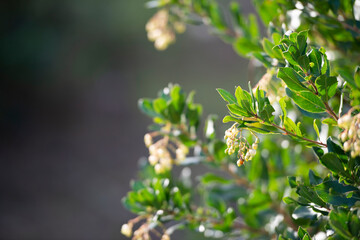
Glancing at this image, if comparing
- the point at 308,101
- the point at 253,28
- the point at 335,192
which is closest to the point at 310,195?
the point at 335,192

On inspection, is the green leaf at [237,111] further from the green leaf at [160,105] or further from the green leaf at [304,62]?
the green leaf at [160,105]

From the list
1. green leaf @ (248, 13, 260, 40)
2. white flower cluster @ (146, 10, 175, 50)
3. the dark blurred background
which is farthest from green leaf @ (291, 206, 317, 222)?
the dark blurred background

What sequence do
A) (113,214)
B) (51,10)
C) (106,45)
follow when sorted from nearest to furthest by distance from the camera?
1. (113,214)
2. (51,10)
3. (106,45)

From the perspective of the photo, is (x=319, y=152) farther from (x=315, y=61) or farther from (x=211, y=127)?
(x=211, y=127)

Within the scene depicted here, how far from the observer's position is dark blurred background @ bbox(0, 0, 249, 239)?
3518 mm

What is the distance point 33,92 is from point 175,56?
5.55 feet

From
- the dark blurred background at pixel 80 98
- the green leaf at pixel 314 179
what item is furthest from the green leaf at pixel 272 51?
the dark blurred background at pixel 80 98

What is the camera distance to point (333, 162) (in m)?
0.55


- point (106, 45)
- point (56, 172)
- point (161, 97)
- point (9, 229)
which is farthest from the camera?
point (106, 45)

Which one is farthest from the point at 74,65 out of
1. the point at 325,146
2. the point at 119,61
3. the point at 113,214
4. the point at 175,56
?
the point at 325,146

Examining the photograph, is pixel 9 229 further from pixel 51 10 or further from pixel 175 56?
pixel 175 56

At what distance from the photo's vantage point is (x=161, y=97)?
84 centimetres

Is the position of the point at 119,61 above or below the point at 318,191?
above

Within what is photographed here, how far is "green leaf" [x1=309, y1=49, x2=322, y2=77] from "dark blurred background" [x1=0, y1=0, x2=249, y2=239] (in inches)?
121
